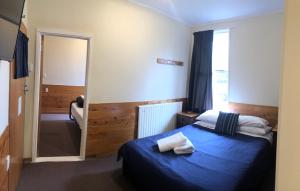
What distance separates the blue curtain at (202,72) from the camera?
421 centimetres

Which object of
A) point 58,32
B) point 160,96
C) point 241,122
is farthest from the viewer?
point 160,96

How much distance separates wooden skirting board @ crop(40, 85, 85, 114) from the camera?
5984 millimetres

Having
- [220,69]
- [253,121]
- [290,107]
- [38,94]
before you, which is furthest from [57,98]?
[290,107]

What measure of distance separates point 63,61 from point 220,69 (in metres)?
4.49

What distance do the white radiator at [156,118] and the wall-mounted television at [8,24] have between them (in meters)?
2.43

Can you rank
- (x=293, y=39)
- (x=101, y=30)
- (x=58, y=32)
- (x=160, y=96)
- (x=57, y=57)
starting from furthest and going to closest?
(x=57, y=57) → (x=160, y=96) → (x=101, y=30) → (x=58, y=32) → (x=293, y=39)

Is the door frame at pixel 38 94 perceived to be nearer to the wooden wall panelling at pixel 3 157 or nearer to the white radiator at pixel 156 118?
the white radiator at pixel 156 118

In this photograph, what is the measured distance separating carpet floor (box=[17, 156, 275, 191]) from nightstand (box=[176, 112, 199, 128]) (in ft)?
5.27

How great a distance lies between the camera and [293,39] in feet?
2.19

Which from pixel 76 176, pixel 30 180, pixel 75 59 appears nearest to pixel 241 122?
pixel 76 176

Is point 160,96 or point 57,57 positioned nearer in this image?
point 160,96

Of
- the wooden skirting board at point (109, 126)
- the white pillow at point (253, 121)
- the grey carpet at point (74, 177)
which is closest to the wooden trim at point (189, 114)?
the white pillow at point (253, 121)

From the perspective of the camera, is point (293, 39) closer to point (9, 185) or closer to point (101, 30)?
point (9, 185)

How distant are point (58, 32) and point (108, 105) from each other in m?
1.27
